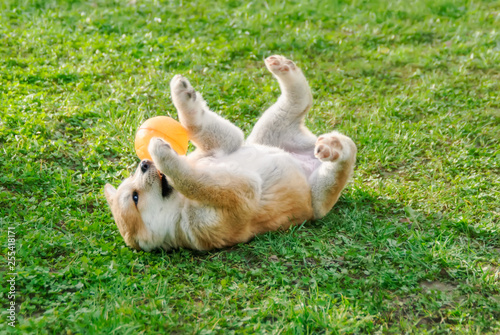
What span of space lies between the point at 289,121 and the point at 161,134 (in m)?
1.34

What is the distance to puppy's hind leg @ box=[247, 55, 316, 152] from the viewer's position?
17.8 ft

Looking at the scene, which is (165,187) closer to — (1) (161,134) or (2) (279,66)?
(1) (161,134)

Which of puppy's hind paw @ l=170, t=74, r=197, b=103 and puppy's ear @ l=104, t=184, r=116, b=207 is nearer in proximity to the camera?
puppy's ear @ l=104, t=184, r=116, b=207

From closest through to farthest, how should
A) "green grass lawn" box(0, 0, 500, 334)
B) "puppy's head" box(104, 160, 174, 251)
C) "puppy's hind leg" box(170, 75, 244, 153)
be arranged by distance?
"green grass lawn" box(0, 0, 500, 334), "puppy's head" box(104, 160, 174, 251), "puppy's hind leg" box(170, 75, 244, 153)

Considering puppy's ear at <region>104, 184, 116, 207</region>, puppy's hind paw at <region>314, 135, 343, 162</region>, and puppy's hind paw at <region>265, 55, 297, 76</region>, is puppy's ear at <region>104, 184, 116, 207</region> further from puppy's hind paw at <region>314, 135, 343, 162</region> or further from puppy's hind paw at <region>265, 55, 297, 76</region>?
puppy's hind paw at <region>265, 55, 297, 76</region>

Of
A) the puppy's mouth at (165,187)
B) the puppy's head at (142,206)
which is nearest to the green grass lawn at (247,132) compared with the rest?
the puppy's head at (142,206)

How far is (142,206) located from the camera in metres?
4.32

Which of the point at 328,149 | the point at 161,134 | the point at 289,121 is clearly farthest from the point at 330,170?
the point at 161,134

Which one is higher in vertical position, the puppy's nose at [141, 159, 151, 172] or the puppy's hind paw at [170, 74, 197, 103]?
the puppy's hind paw at [170, 74, 197, 103]

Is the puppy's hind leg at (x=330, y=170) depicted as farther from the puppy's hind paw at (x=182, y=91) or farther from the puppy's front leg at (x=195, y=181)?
the puppy's hind paw at (x=182, y=91)

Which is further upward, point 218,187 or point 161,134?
point 161,134

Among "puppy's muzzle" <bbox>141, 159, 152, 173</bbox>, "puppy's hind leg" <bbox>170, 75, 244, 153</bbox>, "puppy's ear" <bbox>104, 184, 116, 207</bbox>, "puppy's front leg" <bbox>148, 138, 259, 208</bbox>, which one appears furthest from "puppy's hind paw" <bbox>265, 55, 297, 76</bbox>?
"puppy's ear" <bbox>104, 184, 116, 207</bbox>

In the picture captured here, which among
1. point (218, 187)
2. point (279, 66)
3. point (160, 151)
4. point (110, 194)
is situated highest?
point (279, 66)

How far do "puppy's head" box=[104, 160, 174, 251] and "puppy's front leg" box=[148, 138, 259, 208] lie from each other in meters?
0.17
